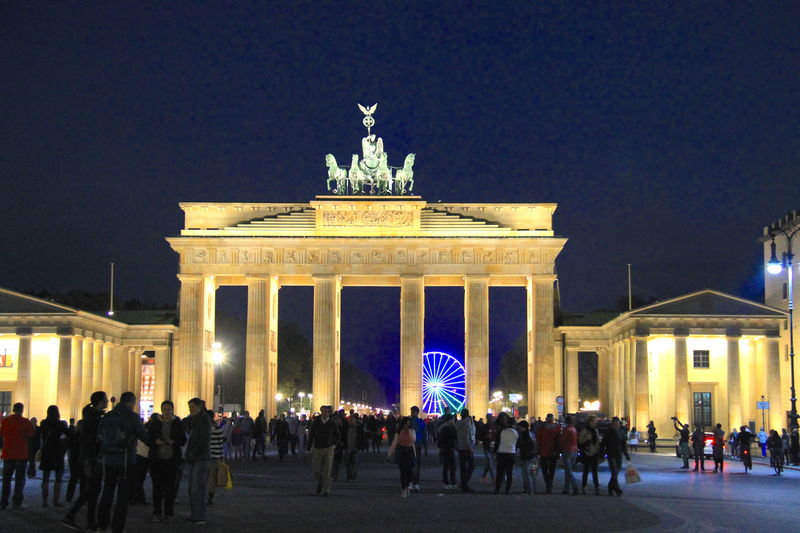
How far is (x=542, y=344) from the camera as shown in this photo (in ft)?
243

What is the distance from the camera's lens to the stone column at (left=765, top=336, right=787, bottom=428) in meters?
67.0

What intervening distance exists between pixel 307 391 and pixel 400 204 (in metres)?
63.1

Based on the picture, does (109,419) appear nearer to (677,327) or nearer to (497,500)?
(497,500)

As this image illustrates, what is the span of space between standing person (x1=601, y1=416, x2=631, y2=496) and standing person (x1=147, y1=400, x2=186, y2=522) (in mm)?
11476

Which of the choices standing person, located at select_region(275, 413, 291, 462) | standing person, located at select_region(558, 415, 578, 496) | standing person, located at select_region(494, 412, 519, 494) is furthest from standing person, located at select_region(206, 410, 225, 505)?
standing person, located at select_region(275, 413, 291, 462)

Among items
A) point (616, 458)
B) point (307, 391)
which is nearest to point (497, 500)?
point (616, 458)

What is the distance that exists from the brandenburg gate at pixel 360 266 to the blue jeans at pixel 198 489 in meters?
53.5

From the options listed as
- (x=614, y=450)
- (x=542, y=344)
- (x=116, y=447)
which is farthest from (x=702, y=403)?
(x=116, y=447)

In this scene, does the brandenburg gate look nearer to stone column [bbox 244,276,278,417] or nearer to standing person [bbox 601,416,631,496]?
stone column [bbox 244,276,278,417]

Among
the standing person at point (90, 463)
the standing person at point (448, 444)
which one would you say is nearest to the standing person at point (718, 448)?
the standing person at point (448, 444)

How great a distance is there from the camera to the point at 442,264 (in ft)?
244

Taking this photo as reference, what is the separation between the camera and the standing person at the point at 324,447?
998 inches

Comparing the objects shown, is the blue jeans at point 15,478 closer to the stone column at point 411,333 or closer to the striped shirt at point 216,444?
the striped shirt at point 216,444

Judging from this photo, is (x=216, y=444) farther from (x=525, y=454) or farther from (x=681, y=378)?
(x=681, y=378)
